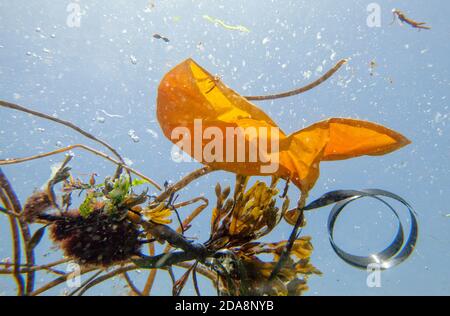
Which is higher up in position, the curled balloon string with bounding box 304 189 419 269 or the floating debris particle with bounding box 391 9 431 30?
the floating debris particle with bounding box 391 9 431 30

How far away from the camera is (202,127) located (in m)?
2.02

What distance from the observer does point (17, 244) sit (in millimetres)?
2127

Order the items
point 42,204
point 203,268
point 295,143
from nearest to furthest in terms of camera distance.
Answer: point 42,204 → point 295,143 → point 203,268

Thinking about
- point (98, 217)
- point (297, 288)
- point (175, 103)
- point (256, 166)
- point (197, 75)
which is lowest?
point (297, 288)

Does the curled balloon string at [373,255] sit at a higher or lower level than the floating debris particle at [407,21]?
lower

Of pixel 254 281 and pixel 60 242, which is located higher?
pixel 60 242

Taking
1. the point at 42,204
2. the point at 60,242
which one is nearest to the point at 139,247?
the point at 60,242

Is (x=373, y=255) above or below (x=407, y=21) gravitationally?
below

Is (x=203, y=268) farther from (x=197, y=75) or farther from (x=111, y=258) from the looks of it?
(x=197, y=75)

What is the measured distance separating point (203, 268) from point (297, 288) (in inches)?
32.8

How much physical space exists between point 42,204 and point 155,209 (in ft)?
2.39

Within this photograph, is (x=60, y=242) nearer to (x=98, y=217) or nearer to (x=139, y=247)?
(x=98, y=217)

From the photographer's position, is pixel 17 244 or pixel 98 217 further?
pixel 17 244

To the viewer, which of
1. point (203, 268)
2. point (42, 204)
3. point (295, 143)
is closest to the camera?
point (42, 204)
